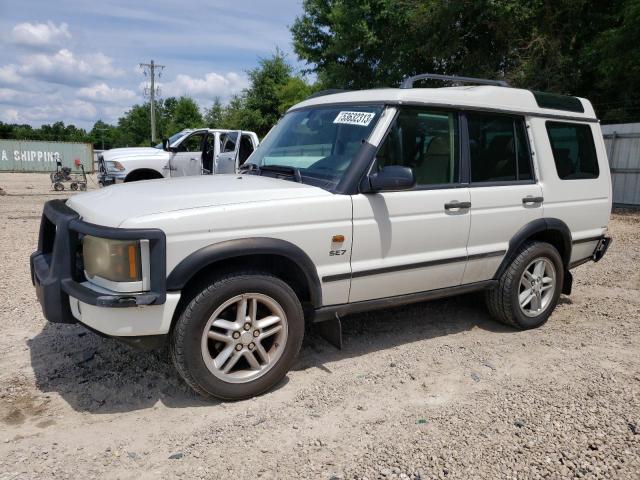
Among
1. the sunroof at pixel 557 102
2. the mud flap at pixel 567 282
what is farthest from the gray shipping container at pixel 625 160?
the mud flap at pixel 567 282

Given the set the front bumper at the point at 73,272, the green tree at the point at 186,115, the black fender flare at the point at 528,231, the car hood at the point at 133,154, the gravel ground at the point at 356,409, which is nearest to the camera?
the gravel ground at the point at 356,409

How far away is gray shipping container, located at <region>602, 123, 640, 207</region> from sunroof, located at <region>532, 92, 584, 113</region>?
35.0ft

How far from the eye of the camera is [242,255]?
3.17 metres

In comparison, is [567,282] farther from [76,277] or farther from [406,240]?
[76,277]

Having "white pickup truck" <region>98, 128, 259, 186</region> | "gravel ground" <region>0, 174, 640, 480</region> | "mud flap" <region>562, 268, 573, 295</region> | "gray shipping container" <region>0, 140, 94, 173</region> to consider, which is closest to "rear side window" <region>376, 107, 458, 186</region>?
"gravel ground" <region>0, 174, 640, 480</region>

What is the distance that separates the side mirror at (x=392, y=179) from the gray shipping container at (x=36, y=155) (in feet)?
107

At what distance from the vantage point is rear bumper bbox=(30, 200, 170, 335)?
286 centimetres

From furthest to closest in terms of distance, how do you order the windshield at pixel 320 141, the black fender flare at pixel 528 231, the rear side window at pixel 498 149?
the black fender flare at pixel 528 231 < the rear side window at pixel 498 149 < the windshield at pixel 320 141

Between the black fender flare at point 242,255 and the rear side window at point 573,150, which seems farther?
the rear side window at point 573,150

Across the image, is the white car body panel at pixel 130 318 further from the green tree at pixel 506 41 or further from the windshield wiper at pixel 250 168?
the green tree at pixel 506 41

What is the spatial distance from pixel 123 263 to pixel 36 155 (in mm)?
34972

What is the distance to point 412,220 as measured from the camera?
3807mm

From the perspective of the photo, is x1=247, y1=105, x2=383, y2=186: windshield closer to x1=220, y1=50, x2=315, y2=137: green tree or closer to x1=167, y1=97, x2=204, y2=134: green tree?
x1=220, y1=50, x2=315, y2=137: green tree

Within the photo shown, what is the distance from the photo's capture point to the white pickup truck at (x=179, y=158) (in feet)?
38.6
